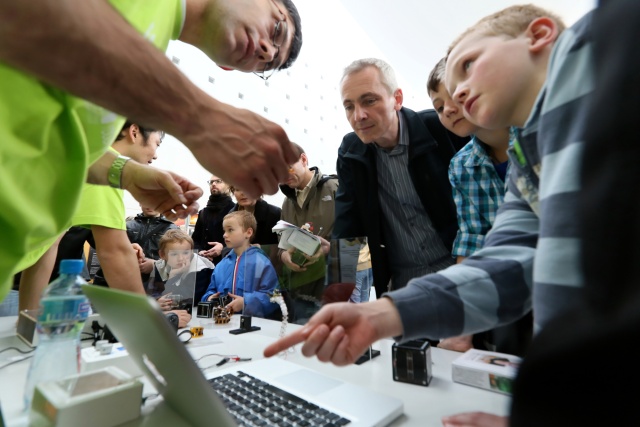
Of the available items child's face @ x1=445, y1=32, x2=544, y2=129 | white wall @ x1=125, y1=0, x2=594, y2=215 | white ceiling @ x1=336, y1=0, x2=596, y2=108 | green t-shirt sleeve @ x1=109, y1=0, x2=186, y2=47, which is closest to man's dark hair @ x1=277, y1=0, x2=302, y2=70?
green t-shirt sleeve @ x1=109, y1=0, x2=186, y2=47

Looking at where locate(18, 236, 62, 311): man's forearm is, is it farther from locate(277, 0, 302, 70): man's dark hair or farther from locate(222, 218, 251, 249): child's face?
locate(277, 0, 302, 70): man's dark hair

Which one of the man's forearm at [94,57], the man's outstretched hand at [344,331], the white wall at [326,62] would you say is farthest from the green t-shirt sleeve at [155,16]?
the white wall at [326,62]

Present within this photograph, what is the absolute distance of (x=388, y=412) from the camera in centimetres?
62

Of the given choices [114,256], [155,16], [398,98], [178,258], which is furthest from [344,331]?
[398,98]

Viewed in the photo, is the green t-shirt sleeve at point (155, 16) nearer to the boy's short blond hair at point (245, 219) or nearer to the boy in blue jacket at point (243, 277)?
the boy in blue jacket at point (243, 277)

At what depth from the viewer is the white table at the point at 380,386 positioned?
646 mm

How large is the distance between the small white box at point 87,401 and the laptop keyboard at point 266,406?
0.17 metres

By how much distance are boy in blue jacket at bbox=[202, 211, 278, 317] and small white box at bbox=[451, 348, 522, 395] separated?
2.79ft

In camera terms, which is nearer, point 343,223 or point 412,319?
point 412,319

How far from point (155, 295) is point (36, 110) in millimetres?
1342

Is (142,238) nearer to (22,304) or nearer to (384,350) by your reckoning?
(22,304)

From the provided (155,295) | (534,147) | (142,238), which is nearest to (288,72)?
(142,238)

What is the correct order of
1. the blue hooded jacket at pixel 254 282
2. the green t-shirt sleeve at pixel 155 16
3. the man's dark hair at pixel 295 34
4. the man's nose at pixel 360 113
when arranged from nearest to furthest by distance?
the green t-shirt sleeve at pixel 155 16
the man's dark hair at pixel 295 34
the blue hooded jacket at pixel 254 282
the man's nose at pixel 360 113

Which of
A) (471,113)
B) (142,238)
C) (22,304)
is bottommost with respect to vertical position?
(22,304)
